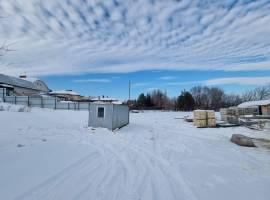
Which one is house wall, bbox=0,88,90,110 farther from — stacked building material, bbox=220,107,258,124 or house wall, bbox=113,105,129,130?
stacked building material, bbox=220,107,258,124

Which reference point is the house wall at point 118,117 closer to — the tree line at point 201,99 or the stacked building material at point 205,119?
the stacked building material at point 205,119

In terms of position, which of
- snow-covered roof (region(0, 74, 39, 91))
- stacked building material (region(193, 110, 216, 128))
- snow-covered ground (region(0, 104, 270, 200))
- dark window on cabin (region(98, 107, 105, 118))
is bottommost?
snow-covered ground (region(0, 104, 270, 200))

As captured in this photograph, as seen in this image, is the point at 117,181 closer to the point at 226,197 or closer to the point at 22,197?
the point at 22,197

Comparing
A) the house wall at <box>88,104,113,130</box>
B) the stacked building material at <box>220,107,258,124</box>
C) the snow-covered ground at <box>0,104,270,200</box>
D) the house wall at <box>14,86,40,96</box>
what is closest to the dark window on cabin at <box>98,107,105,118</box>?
the house wall at <box>88,104,113,130</box>

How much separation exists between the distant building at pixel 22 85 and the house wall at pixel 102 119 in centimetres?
3398

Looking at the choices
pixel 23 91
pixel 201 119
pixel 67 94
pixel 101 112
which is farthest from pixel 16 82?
pixel 201 119

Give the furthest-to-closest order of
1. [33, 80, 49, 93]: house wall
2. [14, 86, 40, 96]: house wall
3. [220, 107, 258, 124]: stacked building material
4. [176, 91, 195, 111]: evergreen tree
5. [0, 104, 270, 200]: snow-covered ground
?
[176, 91, 195, 111]: evergreen tree, [33, 80, 49, 93]: house wall, [14, 86, 40, 96]: house wall, [220, 107, 258, 124]: stacked building material, [0, 104, 270, 200]: snow-covered ground

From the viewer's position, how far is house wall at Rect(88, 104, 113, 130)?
13641 millimetres

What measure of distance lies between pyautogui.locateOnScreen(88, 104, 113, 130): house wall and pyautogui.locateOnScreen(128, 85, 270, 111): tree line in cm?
5495

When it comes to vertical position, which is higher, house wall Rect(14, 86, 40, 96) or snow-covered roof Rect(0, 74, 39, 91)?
snow-covered roof Rect(0, 74, 39, 91)

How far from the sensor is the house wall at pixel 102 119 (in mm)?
13641

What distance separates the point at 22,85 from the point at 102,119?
42982mm

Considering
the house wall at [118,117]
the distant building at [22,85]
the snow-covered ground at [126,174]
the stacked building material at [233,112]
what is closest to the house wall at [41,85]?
the distant building at [22,85]

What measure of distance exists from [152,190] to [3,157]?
12.6 feet
